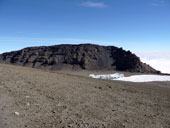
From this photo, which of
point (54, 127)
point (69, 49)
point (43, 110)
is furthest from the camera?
point (69, 49)

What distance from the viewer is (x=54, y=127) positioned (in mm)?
4820

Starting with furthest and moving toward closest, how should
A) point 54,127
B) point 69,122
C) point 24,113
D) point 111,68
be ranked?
point 111,68, point 24,113, point 69,122, point 54,127

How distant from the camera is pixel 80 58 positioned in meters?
60.1

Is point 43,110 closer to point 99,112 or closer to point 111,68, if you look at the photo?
point 99,112

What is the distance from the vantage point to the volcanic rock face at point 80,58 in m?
55.7

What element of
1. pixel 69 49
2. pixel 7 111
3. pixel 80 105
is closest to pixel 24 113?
pixel 7 111

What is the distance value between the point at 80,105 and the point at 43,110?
1707 millimetres

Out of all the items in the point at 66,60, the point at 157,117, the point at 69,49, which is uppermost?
the point at 69,49

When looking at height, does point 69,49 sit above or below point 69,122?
above

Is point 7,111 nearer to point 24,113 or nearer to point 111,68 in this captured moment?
point 24,113

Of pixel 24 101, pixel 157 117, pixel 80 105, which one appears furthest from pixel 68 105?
pixel 157 117

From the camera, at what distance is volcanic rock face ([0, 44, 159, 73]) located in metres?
55.7

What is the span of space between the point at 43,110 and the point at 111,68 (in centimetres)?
4956

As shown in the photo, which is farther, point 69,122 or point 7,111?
point 7,111
